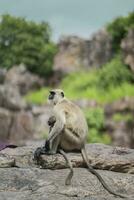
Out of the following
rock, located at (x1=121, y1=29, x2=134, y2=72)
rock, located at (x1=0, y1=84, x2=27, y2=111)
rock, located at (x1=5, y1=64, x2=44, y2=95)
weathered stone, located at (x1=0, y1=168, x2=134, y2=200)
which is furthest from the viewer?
rock, located at (x1=5, y1=64, x2=44, y2=95)

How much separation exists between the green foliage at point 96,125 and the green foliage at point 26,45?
17.2 meters

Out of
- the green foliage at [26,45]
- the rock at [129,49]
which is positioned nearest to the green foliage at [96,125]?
the rock at [129,49]

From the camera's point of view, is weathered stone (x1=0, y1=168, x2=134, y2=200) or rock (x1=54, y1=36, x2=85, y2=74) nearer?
weathered stone (x1=0, y1=168, x2=134, y2=200)

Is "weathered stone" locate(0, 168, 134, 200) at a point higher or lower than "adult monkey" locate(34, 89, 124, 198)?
lower

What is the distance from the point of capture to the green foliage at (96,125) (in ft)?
114

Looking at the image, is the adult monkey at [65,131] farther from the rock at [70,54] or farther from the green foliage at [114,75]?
the rock at [70,54]

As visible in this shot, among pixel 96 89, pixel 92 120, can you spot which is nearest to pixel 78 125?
pixel 92 120

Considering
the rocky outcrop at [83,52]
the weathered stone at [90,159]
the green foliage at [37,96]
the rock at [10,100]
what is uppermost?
the rocky outcrop at [83,52]

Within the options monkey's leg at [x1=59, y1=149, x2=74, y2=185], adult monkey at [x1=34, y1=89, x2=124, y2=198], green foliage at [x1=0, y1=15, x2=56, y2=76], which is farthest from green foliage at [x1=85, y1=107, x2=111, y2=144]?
monkey's leg at [x1=59, y1=149, x2=74, y2=185]

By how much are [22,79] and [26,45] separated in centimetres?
810

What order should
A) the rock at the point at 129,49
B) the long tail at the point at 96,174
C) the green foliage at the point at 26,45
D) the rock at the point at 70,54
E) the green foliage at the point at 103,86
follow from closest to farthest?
the long tail at the point at 96,174
the green foliage at the point at 103,86
the rock at the point at 129,49
the rock at the point at 70,54
the green foliage at the point at 26,45

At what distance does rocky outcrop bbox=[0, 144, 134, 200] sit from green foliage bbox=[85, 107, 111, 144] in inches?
913

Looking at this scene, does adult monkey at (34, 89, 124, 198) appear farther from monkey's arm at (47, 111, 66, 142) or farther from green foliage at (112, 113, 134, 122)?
green foliage at (112, 113, 134, 122)

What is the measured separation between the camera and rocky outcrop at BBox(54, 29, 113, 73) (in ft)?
166
